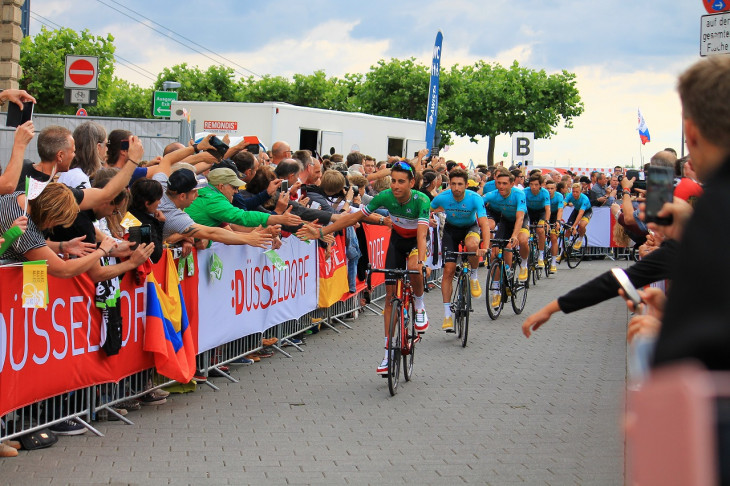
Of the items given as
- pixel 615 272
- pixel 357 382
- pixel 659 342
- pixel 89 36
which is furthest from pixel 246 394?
pixel 89 36

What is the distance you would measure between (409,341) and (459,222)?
3329 millimetres

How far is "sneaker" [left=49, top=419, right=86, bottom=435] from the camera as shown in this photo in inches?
274

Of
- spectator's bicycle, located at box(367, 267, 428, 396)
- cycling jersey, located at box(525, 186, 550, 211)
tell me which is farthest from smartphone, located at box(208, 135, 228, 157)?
cycling jersey, located at box(525, 186, 550, 211)

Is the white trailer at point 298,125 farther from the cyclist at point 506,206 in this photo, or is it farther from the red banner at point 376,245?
the cyclist at point 506,206

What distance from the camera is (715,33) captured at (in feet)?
34.1

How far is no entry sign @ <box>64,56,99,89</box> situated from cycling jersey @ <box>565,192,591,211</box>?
12.5 m

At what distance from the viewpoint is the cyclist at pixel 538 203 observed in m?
18.8

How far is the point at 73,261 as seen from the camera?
652cm

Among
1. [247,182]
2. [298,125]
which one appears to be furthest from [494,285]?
[298,125]

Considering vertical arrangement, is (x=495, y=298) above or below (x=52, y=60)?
below

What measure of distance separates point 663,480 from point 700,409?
0.46 feet

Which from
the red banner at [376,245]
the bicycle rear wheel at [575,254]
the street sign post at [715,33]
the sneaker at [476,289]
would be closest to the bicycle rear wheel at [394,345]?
the sneaker at [476,289]

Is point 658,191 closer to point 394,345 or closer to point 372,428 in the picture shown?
point 372,428

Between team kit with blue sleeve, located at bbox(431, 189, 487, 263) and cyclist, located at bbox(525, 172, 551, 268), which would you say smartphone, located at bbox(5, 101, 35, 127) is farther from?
cyclist, located at bbox(525, 172, 551, 268)
